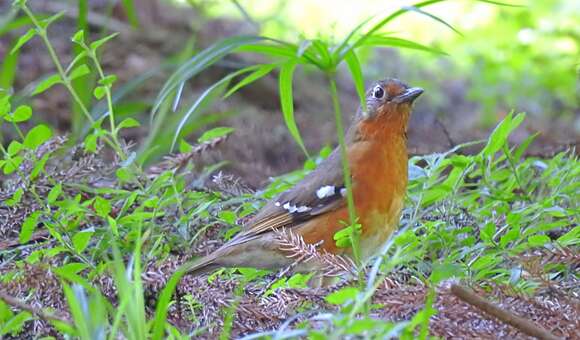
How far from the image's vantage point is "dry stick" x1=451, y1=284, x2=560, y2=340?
8.96 ft

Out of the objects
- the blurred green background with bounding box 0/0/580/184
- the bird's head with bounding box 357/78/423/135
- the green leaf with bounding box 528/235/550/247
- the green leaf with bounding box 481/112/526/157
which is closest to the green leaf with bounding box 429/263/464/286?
the green leaf with bounding box 528/235/550/247

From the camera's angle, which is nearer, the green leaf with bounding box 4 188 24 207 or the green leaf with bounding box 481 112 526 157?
the green leaf with bounding box 4 188 24 207

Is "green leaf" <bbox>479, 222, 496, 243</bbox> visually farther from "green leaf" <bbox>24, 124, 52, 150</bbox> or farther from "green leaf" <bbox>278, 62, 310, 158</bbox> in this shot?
"green leaf" <bbox>24, 124, 52, 150</bbox>

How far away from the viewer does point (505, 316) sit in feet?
9.08

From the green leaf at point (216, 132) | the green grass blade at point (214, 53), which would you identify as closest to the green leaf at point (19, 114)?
the green leaf at point (216, 132)

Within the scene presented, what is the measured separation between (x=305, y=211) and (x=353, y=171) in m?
0.29

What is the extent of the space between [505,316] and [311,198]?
7.47 ft

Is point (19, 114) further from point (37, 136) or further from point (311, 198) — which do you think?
point (311, 198)

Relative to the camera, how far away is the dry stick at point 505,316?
8.96ft

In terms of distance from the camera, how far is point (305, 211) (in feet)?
16.3

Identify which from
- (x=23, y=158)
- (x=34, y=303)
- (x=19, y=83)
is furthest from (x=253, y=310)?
(x=19, y=83)

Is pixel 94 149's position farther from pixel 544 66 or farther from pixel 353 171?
pixel 544 66

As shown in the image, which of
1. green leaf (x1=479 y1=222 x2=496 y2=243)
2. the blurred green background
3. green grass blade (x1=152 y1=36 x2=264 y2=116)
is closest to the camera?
green grass blade (x1=152 y1=36 x2=264 y2=116)

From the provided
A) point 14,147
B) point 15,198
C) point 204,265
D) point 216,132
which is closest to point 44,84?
point 14,147
